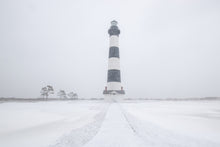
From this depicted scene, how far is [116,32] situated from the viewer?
26.5 metres

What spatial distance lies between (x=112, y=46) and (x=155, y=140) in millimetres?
22506

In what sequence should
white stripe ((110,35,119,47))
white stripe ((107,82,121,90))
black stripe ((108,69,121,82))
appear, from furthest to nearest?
white stripe ((110,35,119,47)) → black stripe ((108,69,121,82)) → white stripe ((107,82,121,90))

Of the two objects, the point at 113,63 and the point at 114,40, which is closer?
the point at 113,63

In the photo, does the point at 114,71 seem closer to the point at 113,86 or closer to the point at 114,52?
the point at 113,86

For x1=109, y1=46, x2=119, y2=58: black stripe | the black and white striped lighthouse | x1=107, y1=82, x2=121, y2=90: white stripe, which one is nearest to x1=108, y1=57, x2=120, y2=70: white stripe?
the black and white striped lighthouse

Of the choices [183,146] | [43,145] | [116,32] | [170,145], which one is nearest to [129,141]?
[170,145]

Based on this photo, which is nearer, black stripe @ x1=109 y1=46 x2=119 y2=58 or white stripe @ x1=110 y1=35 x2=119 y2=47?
black stripe @ x1=109 y1=46 x2=119 y2=58

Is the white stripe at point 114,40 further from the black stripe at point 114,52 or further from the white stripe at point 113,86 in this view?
the white stripe at point 113,86

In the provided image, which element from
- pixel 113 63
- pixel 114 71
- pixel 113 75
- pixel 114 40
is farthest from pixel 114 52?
pixel 113 75

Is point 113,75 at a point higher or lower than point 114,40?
lower

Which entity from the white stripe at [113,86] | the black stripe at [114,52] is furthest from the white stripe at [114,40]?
the white stripe at [113,86]

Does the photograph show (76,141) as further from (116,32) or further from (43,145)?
(116,32)

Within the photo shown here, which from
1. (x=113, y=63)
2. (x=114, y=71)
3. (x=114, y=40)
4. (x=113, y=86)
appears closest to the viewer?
(x=113, y=86)

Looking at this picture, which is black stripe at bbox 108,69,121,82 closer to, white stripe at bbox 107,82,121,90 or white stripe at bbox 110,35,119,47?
white stripe at bbox 107,82,121,90
